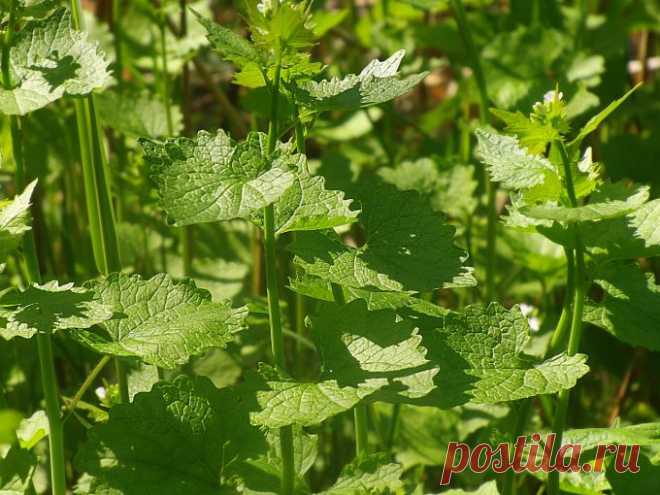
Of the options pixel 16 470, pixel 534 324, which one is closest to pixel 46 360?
pixel 16 470

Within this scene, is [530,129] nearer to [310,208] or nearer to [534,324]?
[310,208]

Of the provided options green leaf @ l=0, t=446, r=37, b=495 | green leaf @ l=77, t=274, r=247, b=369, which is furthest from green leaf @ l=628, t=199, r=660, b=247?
green leaf @ l=0, t=446, r=37, b=495

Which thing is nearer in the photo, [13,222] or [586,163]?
[13,222]

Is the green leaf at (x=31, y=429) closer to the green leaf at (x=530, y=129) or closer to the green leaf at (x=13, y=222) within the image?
the green leaf at (x=13, y=222)

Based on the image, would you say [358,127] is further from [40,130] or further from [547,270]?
[547,270]

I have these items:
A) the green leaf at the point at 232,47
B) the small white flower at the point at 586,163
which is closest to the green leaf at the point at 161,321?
the green leaf at the point at 232,47

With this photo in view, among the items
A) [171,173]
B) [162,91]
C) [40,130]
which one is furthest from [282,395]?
[40,130]
